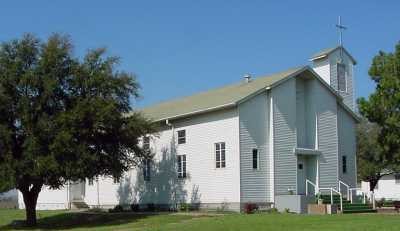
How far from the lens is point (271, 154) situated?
3600cm

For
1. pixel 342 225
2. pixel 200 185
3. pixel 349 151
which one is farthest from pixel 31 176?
pixel 349 151

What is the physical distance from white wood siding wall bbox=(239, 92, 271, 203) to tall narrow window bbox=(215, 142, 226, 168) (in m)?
1.49

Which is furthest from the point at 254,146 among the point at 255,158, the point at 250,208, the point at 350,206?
the point at 350,206

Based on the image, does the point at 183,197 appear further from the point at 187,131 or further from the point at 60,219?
the point at 60,219

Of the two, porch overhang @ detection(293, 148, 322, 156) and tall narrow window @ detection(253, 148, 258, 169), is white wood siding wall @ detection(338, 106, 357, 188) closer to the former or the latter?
porch overhang @ detection(293, 148, 322, 156)

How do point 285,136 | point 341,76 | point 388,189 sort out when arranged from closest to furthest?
point 285,136
point 341,76
point 388,189

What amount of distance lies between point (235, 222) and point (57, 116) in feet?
38.1

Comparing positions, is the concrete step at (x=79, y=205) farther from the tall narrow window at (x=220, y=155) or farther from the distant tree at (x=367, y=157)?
the distant tree at (x=367, y=157)

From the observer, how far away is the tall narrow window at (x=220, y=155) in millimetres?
36125

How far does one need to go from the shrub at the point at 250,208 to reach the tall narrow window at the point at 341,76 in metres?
17.5

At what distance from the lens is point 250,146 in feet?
116

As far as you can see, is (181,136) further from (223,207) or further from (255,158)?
(223,207)

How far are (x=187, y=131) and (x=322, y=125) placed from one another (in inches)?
329

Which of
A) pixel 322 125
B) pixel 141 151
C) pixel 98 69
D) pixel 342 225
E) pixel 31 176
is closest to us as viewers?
pixel 342 225
